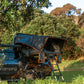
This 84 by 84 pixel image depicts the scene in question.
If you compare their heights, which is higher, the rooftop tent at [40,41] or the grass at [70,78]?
the rooftop tent at [40,41]

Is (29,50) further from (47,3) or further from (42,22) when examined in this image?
(42,22)

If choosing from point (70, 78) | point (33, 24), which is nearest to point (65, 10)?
point (33, 24)

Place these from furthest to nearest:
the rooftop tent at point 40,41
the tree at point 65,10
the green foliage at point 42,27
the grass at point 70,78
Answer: the tree at point 65,10 → the green foliage at point 42,27 → the rooftop tent at point 40,41 → the grass at point 70,78

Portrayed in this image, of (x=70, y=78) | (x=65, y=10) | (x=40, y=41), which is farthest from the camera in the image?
(x=65, y=10)

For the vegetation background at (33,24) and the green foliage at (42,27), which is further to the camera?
the green foliage at (42,27)

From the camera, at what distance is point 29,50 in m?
10.8

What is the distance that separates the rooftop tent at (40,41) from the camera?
33.7 ft

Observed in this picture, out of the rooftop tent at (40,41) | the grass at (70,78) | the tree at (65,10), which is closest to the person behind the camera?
the grass at (70,78)

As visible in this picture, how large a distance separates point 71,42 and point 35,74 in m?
20.6

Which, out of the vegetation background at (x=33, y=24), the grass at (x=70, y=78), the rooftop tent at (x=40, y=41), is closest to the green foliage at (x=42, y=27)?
the vegetation background at (x=33, y=24)

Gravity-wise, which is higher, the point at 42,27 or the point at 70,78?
the point at 42,27

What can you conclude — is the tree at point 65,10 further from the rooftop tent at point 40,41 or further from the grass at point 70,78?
the rooftop tent at point 40,41

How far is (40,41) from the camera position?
10.5m

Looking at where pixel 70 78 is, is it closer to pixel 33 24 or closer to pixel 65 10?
→ pixel 33 24
